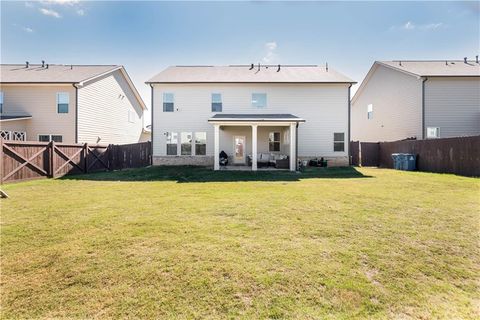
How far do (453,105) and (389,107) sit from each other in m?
4.30

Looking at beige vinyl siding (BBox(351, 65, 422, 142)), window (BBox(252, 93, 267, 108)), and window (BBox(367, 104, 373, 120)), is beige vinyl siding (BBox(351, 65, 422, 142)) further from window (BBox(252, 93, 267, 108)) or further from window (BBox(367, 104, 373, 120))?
window (BBox(252, 93, 267, 108))

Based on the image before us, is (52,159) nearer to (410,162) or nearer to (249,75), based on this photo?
(249,75)

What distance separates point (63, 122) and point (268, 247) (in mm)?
18820

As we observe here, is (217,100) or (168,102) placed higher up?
(217,100)

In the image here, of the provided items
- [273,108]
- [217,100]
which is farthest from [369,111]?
[217,100]

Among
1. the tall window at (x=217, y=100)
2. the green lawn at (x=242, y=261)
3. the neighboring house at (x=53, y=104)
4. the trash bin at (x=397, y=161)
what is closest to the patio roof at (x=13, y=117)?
the neighboring house at (x=53, y=104)

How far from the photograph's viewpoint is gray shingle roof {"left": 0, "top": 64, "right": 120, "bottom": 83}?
56.3 feet

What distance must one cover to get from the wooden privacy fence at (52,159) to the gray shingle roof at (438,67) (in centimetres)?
2258

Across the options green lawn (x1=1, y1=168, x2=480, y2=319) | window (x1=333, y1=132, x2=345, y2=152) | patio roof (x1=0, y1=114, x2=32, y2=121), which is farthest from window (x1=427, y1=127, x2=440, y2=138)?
patio roof (x1=0, y1=114, x2=32, y2=121)

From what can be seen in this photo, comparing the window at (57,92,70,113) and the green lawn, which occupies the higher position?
the window at (57,92,70,113)

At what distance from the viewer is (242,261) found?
3277 mm

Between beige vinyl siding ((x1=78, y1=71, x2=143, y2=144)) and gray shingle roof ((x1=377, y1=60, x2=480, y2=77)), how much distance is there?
75.5ft

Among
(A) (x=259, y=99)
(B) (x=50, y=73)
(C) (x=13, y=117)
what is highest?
(B) (x=50, y=73)

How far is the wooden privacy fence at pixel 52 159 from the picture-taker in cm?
998
